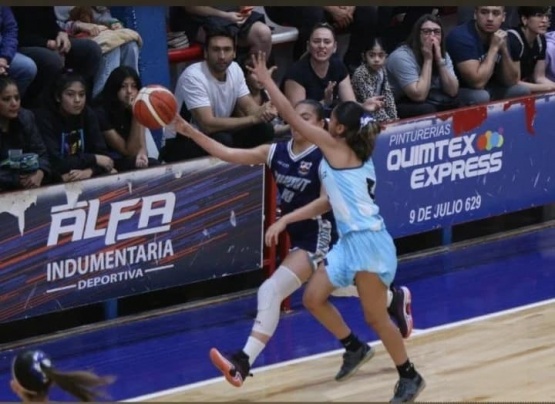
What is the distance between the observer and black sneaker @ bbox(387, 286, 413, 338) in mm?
8617

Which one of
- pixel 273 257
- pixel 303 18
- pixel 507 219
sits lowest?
pixel 507 219

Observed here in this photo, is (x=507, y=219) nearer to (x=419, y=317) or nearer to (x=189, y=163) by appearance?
(x=419, y=317)

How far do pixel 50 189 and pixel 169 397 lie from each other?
1827 mm

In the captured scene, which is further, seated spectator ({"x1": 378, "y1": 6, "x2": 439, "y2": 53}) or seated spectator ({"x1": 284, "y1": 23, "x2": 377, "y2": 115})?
seated spectator ({"x1": 378, "y1": 6, "x2": 439, "y2": 53})

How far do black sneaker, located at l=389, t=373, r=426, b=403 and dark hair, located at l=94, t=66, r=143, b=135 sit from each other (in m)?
3.42

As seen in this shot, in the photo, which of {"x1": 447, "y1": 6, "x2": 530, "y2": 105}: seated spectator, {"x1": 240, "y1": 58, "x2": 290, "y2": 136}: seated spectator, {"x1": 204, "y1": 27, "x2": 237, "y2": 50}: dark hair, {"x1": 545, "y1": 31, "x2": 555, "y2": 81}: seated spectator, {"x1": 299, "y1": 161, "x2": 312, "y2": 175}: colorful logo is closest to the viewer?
{"x1": 299, "y1": 161, "x2": 312, "y2": 175}: colorful logo

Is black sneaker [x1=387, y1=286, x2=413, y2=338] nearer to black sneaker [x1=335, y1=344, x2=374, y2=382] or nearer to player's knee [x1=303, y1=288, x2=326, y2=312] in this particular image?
black sneaker [x1=335, y1=344, x2=374, y2=382]

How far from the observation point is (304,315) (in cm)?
987

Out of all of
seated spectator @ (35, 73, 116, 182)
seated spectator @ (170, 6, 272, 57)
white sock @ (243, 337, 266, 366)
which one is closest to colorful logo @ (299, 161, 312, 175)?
white sock @ (243, 337, 266, 366)

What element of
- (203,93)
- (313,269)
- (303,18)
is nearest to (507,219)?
(303,18)

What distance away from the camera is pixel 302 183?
8070 mm

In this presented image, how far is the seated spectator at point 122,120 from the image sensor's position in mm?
9570

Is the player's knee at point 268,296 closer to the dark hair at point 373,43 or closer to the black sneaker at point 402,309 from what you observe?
the black sneaker at point 402,309

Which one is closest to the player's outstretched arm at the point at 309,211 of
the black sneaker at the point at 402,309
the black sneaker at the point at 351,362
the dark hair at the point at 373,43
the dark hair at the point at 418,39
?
the black sneaker at the point at 351,362
